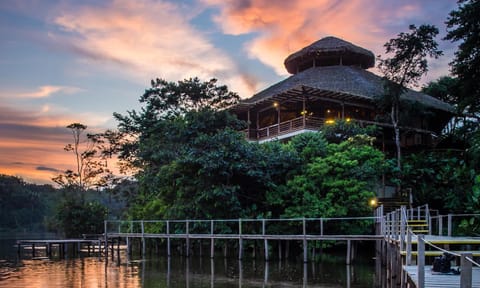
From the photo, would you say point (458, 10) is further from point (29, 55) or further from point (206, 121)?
point (29, 55)

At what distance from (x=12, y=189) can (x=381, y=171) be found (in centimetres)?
6483

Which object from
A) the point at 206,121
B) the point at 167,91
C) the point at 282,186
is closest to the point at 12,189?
the point at 167,91

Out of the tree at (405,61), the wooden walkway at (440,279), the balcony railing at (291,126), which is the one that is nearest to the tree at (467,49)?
the tree at (405,61)

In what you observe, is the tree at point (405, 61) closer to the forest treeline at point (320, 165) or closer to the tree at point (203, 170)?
the forest treeline at point (320, 165)

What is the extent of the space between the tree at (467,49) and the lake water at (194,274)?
8906 millimetres

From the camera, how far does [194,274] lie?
19.2 metres

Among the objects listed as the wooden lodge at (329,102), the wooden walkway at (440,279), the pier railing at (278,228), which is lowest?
the pier railing at (278,228)

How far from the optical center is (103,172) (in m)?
48.4

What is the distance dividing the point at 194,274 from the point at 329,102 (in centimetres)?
1617

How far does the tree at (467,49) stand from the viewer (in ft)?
74.9

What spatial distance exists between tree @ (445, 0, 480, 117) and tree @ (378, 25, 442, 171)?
2.58 meters

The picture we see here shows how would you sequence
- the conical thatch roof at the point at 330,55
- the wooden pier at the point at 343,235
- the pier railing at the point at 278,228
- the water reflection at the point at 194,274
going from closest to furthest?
the wooden pier at the point at 343,235 < the water reflection at the point at 194,274 < the pier railing at the point at 278,228 < the conical thatch roof at the point at 330,55

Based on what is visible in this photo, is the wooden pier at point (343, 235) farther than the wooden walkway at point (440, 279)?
Yes

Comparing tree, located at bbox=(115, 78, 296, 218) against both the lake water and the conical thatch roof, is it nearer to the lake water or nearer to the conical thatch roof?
the lake water
